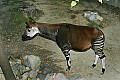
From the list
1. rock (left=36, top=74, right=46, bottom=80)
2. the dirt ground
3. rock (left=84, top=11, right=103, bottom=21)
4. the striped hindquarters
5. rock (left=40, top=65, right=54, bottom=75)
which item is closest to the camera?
rock (left=36, top=74, right=46, bottom=80)

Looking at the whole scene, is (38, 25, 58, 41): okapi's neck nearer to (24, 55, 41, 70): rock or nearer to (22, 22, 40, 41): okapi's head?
(22, 22, 40, 41): okapi's head

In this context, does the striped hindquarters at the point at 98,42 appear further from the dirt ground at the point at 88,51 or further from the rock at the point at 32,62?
the rock at the point at 32,62

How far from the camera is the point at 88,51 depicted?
282 inches

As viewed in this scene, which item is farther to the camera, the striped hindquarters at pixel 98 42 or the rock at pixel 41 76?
the striped hindquarters at pixel 98 42

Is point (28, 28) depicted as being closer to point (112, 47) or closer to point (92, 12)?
point (112, 47)

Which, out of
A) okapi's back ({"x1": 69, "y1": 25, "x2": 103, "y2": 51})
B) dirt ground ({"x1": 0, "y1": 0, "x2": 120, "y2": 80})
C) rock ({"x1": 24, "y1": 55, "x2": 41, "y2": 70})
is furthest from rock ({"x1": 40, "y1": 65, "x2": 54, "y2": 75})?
okapi's back ({"x1": 69, "y1": 25, "x2": 103, "y2": 51})

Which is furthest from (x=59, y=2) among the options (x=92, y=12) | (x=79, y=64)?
(x=79, y=64)

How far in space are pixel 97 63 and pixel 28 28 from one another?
6.15 ft

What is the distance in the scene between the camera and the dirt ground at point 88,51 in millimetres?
6213

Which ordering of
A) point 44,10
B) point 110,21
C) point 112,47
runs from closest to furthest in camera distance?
point 112,47, point 110,21, point 44,10

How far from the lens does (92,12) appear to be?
30.9 ft

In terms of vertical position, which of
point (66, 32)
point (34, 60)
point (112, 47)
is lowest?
point (112, 47)

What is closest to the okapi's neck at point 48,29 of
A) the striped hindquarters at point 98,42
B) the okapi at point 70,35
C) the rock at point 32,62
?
the okapi at point 70,35

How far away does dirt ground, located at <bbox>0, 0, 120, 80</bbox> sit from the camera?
6.21m
